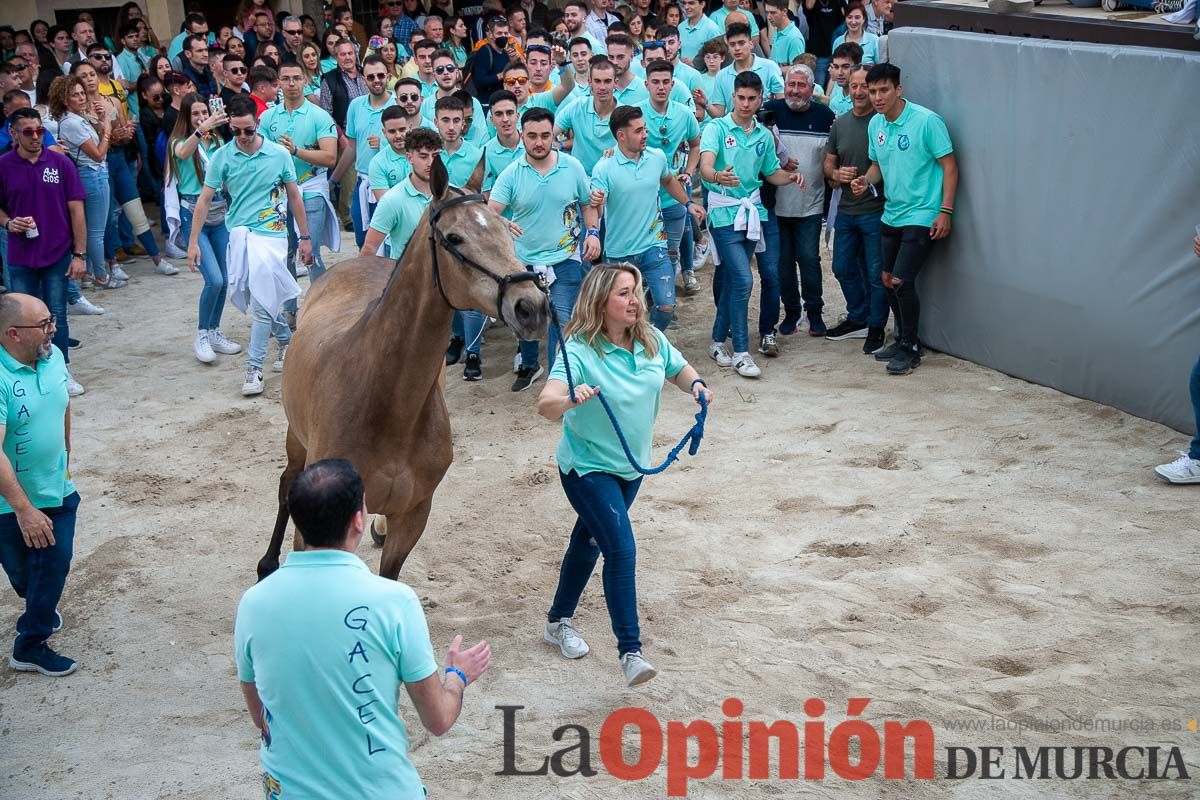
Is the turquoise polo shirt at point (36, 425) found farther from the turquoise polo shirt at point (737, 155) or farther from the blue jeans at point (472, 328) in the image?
the turquoise polo shirt at point (737, 155)

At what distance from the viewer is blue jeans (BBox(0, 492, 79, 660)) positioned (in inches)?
215

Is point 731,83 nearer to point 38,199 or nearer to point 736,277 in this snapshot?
point 736,277

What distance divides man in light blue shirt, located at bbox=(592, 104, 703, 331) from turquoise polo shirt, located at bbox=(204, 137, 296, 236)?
248cm

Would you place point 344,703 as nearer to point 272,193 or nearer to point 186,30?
point 272,193

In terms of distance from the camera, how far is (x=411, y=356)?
5.10 meters

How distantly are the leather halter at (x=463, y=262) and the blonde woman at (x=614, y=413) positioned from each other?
0.30 metres

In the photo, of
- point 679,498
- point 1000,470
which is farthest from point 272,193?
point 1000,470

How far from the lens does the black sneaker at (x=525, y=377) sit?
9305mm

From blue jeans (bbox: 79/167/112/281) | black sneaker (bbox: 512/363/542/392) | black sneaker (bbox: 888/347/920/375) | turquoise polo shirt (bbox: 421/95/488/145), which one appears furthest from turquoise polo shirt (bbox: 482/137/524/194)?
blue jeans (bbox: 79/167/112/281)

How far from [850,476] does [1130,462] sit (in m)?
1.67

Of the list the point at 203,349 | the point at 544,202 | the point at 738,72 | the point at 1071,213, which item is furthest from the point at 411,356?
the point at 738,72

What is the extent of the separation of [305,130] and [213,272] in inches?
61.2

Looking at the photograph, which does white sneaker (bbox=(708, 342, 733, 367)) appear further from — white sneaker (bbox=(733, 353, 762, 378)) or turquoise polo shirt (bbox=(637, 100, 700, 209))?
turquoise polo shirt (bbox=(637, 100, 700, 209))

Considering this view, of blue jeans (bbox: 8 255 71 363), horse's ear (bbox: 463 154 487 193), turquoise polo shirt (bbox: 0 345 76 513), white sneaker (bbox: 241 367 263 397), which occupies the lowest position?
white sneaker (bbox: 241 367 263 397)
